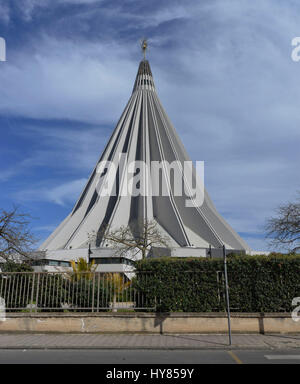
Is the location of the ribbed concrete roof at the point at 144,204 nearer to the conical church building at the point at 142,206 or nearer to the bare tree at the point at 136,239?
the conical church building at the point at 142,206

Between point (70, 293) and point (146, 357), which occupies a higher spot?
point (70, 293)

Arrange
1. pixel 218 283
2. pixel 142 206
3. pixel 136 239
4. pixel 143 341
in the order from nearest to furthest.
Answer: pixel 143 341
pixel 218 283
pixel 136 239
pixel 142 206

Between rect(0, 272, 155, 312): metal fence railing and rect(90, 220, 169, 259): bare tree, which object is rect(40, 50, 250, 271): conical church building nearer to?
rect(90, 220, 169, 259): bare tree

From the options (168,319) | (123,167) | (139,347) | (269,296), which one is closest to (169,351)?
(139,347)

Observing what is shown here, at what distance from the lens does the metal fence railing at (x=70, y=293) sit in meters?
9.37

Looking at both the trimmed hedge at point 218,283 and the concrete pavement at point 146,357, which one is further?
the trimmed hedge at point 218,283

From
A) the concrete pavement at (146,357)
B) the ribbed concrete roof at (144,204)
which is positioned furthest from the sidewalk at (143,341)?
the ribbed concrete roof at (144,204)

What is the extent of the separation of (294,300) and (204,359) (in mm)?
4491

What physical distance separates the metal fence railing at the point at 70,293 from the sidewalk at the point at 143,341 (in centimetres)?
85

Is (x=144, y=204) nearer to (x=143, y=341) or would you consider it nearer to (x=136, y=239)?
(x=136, y=239)

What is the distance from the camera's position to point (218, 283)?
9422 millimetres

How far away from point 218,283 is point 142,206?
104 ft

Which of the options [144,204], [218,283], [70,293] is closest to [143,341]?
[218,283]

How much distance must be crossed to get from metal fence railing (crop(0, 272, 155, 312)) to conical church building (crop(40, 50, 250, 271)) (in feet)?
72.3
